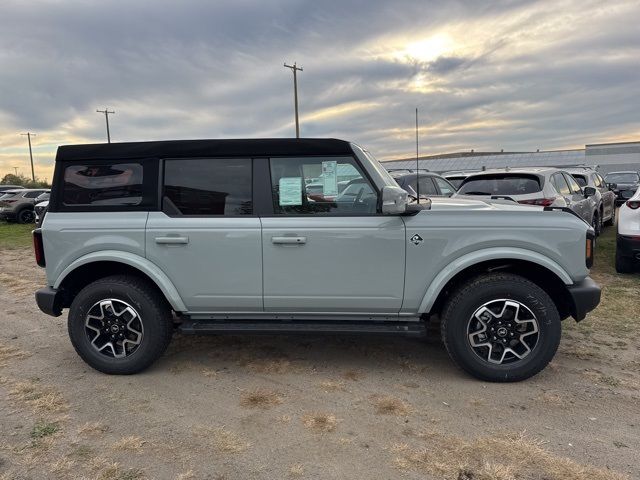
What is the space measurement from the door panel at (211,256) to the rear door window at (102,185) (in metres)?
0.30

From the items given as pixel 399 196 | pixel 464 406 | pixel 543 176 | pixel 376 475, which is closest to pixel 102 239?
pixel 399 196

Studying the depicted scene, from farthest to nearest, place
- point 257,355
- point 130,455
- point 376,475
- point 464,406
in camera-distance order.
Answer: point 257,355 < point 464,406 < point 130,455 < point 376,475

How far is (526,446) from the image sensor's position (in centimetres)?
279

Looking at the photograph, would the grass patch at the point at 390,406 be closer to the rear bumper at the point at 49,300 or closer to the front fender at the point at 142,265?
the front fender at the point at 142,265

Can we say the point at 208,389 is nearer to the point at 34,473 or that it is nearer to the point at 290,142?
the point at 34,473

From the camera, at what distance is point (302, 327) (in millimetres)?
3758

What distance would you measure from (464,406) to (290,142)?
2372mm

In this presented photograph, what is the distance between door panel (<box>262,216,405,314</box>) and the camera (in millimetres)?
3594

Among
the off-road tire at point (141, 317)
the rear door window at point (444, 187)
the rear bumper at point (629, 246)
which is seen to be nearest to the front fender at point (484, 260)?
the off-road tire at point (141, 317)

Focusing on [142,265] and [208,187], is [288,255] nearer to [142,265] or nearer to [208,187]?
[208,187]

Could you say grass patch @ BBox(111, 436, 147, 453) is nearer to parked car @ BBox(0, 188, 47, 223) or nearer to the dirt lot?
the dirt lot

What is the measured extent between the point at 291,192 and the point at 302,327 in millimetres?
1090

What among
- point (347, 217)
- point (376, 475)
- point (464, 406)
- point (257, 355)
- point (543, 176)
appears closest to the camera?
point (376, 475)

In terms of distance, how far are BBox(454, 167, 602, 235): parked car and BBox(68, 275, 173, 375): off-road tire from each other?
15.9ft
